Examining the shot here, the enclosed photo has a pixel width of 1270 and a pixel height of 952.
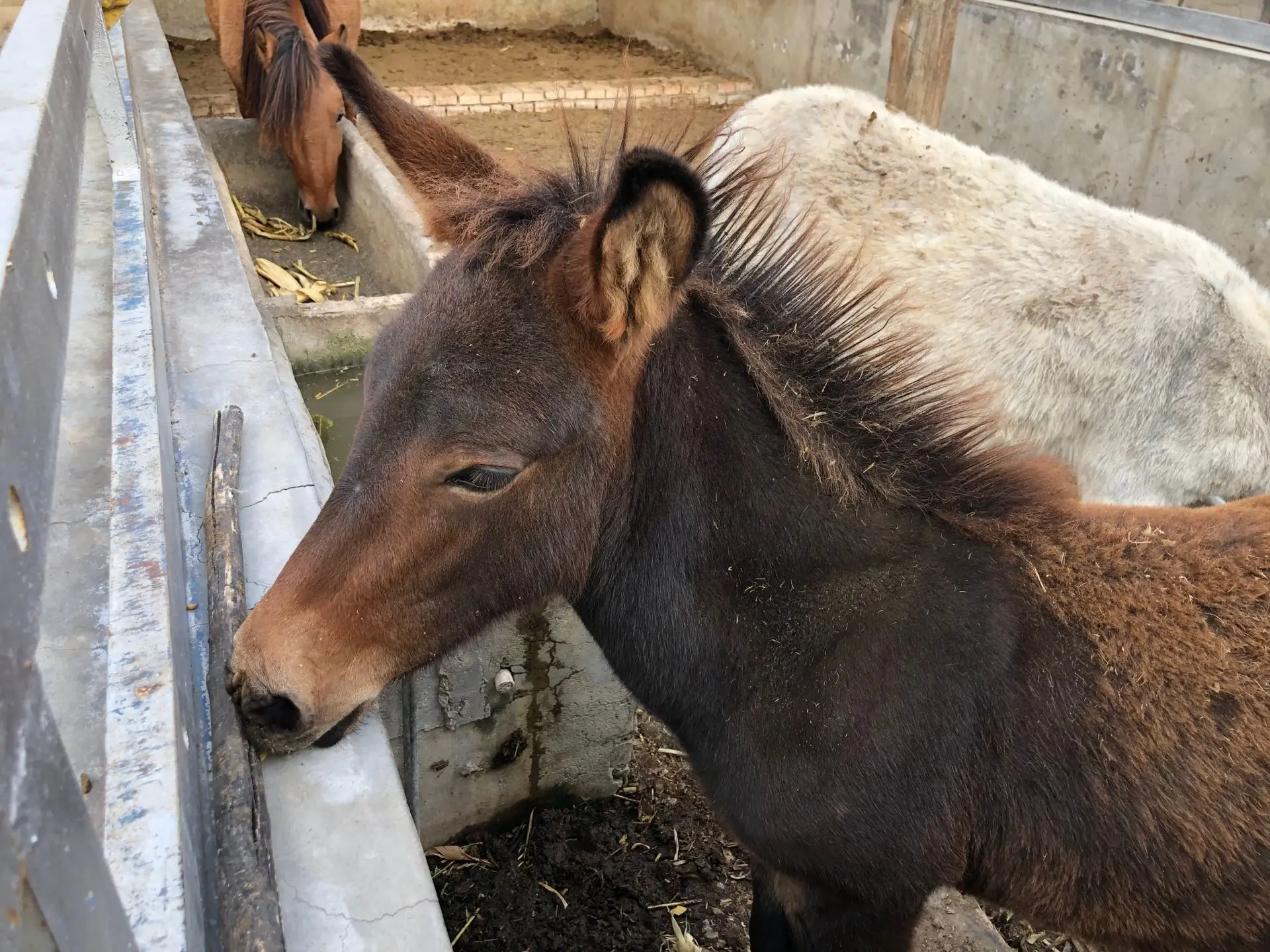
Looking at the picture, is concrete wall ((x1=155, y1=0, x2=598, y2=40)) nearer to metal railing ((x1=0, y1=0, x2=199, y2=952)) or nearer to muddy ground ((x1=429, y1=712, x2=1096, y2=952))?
metal railing ((x1=0, y1=0, x2=199, y2=952))

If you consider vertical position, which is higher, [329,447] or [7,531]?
[7,531]

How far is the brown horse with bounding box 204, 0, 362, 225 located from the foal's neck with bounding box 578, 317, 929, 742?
6161 mm

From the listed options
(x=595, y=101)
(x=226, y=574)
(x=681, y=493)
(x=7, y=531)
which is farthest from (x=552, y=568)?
(x=595, y=101)

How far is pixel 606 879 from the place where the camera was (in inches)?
127

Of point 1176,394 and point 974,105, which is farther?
point 974,105

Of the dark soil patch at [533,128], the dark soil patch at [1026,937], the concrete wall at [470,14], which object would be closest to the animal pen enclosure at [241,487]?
the dark soil patch at [1026,937]

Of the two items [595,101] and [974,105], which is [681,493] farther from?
[595,101]

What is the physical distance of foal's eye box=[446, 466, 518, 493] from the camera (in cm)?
179

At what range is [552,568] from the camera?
6.45 feet

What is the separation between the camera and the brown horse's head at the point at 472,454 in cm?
170

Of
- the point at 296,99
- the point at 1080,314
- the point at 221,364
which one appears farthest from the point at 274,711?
the point at 296,99

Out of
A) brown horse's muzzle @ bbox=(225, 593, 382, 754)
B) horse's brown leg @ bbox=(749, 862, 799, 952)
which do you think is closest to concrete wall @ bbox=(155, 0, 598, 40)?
brown horse's muzzle @ bbox=(225, 593, 382, 754)

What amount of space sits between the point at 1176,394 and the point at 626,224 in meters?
3.61

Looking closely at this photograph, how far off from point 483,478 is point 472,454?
0.06 metres
